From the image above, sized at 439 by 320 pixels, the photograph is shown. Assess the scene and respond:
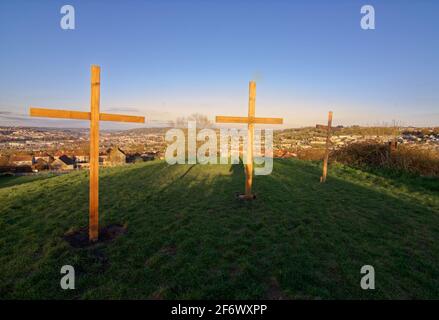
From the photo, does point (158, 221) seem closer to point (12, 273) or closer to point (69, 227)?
point (69, 227)

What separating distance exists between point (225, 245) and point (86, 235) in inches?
104

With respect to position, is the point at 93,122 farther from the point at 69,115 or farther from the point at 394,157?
the point at 394,157

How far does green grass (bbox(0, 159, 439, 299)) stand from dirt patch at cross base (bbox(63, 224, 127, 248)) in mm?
166

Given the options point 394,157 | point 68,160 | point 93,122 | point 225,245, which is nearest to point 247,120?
point 225,245

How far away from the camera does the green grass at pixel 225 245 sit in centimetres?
280

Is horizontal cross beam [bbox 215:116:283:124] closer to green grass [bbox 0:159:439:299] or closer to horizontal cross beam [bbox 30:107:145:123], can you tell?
green grass [bbox 0:159:439:299]

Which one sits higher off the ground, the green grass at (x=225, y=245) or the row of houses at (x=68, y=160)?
the green grass at (x=225, y=245)

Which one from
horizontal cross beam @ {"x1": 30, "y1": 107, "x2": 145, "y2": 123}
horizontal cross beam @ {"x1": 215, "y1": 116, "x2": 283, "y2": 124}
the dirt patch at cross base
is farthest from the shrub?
horizontal cross beam @ {"x1": 30, "y1": 107, "x2": 145, "y2": 123}

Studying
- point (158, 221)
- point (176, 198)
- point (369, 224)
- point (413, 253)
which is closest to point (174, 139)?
point (176, 198)

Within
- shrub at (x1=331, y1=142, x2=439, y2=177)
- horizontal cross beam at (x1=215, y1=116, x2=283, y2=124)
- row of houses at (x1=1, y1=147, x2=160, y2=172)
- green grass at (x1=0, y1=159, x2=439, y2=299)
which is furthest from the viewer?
row of houses at (x1=1, y1=147, x2=160, y2=172)

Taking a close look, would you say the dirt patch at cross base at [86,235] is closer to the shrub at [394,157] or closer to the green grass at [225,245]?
the green grass at [225,245]

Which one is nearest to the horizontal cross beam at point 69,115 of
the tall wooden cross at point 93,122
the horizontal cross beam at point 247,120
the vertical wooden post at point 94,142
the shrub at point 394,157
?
the tall wooden cross at point 93,122

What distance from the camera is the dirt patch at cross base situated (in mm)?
4009

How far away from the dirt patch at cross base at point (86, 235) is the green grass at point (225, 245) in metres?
0.17
